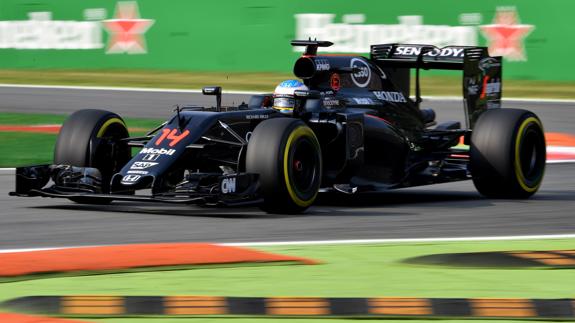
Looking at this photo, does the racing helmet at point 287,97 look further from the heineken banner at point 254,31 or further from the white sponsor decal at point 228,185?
the heineken banner at point 254,31

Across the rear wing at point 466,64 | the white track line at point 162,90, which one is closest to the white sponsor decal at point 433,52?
the rear wing at point 466,64

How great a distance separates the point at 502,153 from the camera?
1227 cm

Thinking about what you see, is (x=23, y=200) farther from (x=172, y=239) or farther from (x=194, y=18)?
(x=194, y=18)

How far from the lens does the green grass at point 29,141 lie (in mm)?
15789

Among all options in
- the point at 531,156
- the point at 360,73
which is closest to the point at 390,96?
the point at 360,73

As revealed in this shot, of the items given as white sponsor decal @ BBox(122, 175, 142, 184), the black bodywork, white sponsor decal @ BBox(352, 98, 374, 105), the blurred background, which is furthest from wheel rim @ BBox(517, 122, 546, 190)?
the blurred background

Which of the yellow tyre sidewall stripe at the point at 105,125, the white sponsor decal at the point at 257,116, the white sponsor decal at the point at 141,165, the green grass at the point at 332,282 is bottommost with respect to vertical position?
the green grass at the point at 332,282

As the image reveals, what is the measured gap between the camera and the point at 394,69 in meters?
13.7

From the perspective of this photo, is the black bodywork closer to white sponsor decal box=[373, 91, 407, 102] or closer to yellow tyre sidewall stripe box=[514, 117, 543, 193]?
white sponsor decal box=[373, 91, 407, 102]

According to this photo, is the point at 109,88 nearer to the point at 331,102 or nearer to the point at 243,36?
the point at 243,36

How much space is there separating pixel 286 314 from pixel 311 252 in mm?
2308

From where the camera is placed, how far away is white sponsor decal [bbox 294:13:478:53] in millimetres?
25188

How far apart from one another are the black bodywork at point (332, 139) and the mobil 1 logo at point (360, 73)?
10mm

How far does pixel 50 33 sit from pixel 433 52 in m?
16.7
